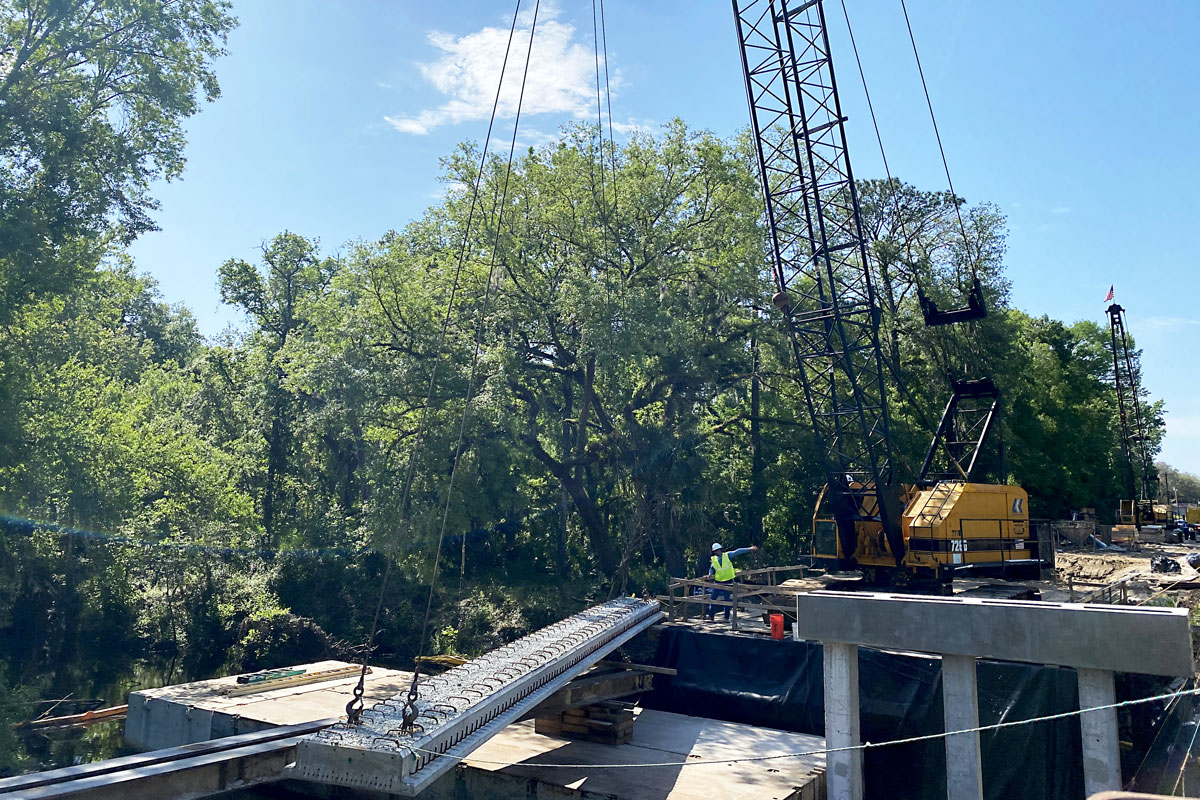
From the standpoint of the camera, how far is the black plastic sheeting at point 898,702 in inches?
501

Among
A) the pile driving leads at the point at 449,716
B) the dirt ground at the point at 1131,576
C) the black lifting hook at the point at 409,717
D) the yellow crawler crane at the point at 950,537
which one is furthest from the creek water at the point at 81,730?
the dirt ground at the point at 1131,576

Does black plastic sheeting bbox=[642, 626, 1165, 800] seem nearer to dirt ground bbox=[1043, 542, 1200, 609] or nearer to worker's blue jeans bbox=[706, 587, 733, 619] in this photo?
worker's blue jeans bbox=[706, 587, 733, 619]

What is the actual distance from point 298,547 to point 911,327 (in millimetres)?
25589

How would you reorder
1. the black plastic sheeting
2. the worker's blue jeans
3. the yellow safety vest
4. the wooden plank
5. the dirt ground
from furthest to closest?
1. the worker's blue jeans
2. the yellow safety vest
3. the dirt ground
4. the wooden plank
5. the black plastic sheeting

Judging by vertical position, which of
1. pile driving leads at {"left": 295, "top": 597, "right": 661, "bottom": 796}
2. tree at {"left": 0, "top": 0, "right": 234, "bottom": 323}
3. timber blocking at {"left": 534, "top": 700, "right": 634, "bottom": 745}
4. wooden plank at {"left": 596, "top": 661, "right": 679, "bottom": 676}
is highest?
tree at {"left": 0, "top": 0, "right": 234, "bottom": 323}

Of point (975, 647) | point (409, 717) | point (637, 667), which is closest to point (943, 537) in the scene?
point (637, 667)

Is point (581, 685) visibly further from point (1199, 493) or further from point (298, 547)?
point (1199, 493)

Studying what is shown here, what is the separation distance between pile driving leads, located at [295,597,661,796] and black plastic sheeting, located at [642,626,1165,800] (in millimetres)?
2869

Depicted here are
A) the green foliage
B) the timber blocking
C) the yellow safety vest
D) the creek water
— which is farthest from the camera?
the green foliage

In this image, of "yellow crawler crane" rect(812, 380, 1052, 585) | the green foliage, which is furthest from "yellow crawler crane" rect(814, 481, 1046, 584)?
the green foliage

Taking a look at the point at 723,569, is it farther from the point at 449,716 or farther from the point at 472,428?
the point at 472,428

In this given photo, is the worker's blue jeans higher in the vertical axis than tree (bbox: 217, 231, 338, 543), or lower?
lower

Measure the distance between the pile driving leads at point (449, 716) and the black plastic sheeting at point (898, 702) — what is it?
2869 mm

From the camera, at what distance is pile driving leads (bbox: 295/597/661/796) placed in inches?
336
